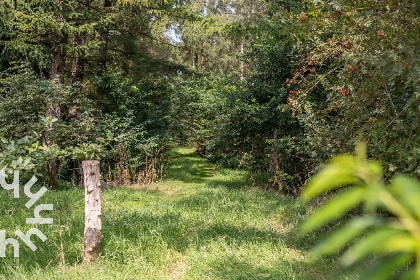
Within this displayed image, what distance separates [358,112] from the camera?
11.1 feet

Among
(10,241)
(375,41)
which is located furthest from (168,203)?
(375,41)

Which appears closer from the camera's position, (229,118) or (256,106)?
(256,106)

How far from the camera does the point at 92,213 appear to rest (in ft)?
11.4

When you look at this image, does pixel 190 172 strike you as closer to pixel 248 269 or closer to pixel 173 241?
pixel 173 241

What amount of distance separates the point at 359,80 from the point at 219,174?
8.46 metres

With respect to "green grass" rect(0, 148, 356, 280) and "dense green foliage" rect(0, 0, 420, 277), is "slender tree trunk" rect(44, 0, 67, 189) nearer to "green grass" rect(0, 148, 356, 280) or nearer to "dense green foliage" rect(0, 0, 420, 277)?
"dense green foliage" rect(0, 0, 420, 277)

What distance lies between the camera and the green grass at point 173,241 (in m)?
3.29

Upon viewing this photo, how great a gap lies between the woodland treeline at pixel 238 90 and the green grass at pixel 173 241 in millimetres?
1096

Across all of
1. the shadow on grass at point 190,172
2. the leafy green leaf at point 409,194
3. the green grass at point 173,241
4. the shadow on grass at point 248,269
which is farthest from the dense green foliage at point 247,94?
the shadow on grass at point 248,269

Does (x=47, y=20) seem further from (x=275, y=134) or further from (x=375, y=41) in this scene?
(x=375, y=41)

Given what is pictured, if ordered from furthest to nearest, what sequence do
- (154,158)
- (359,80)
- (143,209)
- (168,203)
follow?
(154,158), (168,203), (143,209), (359,80)

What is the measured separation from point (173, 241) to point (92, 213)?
1.26m

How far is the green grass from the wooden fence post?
164 millimetres

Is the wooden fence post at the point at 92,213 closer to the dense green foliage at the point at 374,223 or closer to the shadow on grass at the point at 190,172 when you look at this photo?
the dense green foliage at the point at 374,223
